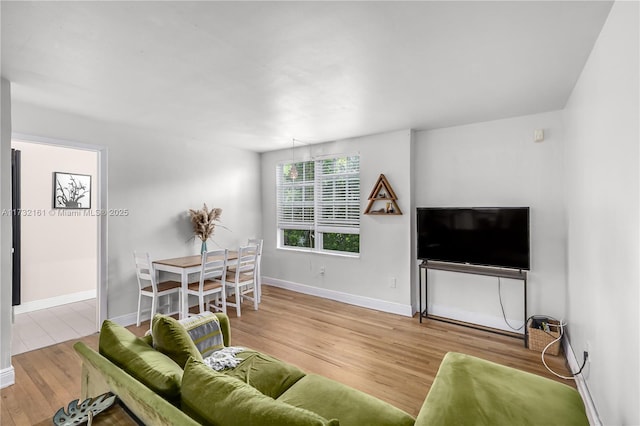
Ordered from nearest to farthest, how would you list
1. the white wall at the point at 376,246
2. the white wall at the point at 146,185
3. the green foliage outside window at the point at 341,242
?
the white wall at the point at 146,185 → the white wall at the point at 376,246 → the green foliage outside window at the point at 341,242

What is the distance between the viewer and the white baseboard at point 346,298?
164 inches

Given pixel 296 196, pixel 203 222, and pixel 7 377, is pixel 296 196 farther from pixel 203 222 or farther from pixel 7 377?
pixel 7 377

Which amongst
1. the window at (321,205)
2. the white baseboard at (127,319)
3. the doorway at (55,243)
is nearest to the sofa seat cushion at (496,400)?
the window at (321,205)

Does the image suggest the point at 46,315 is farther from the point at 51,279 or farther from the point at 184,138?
the point at 184,138

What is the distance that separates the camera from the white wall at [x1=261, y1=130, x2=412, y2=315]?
13.5 ft

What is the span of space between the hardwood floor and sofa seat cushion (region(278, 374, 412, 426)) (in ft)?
→ 2.87

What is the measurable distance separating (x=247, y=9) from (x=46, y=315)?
16.3 feet

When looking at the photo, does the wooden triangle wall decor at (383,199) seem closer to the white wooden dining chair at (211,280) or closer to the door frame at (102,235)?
the white wooden dining chair at (211,280)

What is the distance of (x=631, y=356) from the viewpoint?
1420 millimetres

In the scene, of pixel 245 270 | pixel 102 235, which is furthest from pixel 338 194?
pixel 102 235

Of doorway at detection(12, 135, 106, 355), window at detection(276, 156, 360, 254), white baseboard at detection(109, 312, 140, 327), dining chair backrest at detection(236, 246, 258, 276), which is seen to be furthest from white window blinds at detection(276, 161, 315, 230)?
doorway at detection(12, 135, 106, 355)

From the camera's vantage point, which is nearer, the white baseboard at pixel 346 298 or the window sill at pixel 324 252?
the white baseboard at pixel 346 298

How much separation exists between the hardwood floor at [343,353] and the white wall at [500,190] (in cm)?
36

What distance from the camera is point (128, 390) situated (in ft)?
4.00
